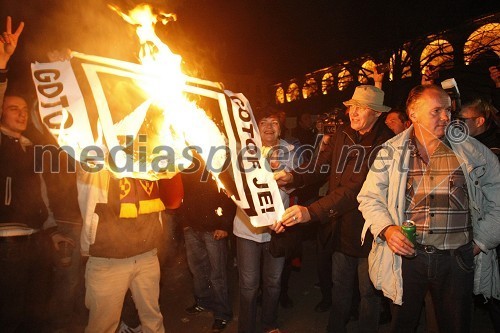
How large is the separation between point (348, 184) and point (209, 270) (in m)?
2.44

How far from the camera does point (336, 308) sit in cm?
377

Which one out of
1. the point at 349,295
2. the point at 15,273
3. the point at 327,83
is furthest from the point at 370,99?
the point at 327,83

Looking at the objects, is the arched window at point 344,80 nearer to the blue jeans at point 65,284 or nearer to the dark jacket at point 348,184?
the dark jacket at point 348,184

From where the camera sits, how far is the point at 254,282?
3.88 meters

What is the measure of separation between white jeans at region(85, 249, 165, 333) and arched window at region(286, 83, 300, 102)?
99.9ft

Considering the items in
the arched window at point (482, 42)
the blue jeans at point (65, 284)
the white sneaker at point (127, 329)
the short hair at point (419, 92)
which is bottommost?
the white sneaker at point (127, 329)

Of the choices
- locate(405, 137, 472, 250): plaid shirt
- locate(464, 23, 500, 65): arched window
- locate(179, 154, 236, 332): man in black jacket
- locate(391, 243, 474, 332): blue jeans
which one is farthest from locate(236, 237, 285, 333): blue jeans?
locate(464, 23, 500, 65): arched window

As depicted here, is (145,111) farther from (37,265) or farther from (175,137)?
(37,265)

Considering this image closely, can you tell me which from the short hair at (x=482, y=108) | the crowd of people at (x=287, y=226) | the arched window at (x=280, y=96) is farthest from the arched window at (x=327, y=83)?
the crowd of people at (x=287, y=226)

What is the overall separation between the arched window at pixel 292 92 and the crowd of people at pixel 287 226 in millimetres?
28599

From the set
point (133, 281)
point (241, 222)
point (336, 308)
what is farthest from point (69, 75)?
point (336, 308)

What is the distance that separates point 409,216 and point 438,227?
0.78 ft

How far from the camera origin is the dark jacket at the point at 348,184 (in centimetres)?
351

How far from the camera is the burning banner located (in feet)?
7.41
